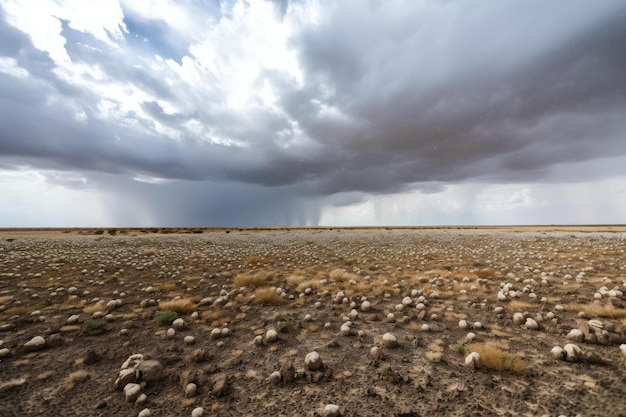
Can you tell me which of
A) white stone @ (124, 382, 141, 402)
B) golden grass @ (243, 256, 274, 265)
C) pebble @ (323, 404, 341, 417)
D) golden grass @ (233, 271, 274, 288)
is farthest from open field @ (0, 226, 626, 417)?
golden grass @ (243, 256, 274, 265)

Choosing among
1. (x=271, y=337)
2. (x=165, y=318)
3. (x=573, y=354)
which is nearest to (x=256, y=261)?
(x=165, y=318)

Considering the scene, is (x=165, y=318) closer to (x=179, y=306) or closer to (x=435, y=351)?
(x=179, y=306)

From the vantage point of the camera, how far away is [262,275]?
11.6 meters

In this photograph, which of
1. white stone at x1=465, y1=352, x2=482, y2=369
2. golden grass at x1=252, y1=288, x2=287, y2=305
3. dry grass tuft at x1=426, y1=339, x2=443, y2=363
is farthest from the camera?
golden grass at x1=252, y1=288, x2=287, y2=305

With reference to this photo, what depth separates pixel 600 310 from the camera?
682cm

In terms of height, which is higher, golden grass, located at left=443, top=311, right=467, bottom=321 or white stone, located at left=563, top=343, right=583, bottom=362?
white stone, located at left=563, top=343, right=583, bottom=362

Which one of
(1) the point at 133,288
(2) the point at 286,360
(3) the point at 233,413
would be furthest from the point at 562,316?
(1) the point at 133,288

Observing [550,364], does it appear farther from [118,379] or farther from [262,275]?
[262,275]

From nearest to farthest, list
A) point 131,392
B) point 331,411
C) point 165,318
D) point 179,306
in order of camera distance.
Answer: point 331,411, point 131,392, point 165,318, point 179,306

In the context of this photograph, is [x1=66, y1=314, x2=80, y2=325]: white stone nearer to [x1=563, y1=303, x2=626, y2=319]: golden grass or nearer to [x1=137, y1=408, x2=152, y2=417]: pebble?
[x1=137, y1=408, x2=152, y2=417]: pebble

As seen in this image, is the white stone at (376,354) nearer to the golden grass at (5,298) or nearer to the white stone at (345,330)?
the white stone at (345,330)

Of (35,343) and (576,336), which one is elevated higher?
(576,336)

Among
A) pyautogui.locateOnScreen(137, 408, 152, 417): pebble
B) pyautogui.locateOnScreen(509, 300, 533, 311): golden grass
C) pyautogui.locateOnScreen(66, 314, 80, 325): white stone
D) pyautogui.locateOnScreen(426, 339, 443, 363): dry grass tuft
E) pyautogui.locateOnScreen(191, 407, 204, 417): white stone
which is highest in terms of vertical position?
pyautogui.locateOnScreen(509, 300, 533, 311): golden grass

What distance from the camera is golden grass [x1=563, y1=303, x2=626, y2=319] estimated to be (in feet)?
21.7
